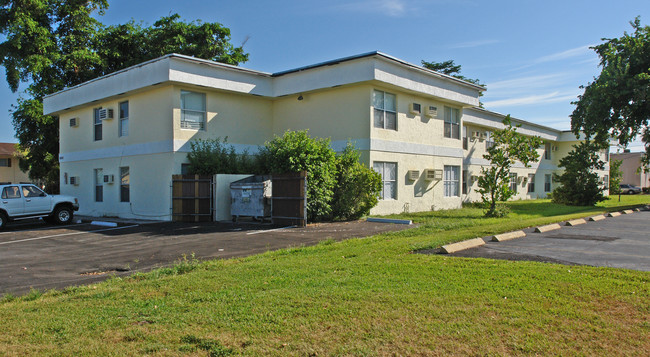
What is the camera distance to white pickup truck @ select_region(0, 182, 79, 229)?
1662 centimetres

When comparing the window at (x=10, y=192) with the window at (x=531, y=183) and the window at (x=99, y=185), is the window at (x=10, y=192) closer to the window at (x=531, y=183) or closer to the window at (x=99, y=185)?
the window at (x=99, y=185)

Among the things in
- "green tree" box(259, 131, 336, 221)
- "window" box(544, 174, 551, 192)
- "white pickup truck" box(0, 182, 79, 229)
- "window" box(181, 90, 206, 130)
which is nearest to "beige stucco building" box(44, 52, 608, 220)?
"window" box(181, 90, 206, 130)

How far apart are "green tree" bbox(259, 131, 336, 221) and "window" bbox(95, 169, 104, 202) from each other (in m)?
9.89

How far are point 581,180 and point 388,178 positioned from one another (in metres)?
15.6

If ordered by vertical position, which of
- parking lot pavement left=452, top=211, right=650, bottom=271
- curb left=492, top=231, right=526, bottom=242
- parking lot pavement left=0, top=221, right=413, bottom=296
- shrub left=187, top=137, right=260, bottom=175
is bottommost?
parking lot pavement left=0, top=221, right=413, bottom=296

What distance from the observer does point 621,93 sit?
25.1 m

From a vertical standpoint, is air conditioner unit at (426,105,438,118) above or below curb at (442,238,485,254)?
above

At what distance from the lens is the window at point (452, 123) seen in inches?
878

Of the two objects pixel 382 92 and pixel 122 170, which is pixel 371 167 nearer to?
pixel 382 92

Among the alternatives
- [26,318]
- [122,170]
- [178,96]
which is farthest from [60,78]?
[26,318]

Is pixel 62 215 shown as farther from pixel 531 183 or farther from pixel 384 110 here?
pixel 531 183

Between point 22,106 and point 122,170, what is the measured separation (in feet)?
41.9

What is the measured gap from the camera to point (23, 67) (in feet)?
85.5

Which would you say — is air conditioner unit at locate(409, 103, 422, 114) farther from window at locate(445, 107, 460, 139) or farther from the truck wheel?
the truck wheel
